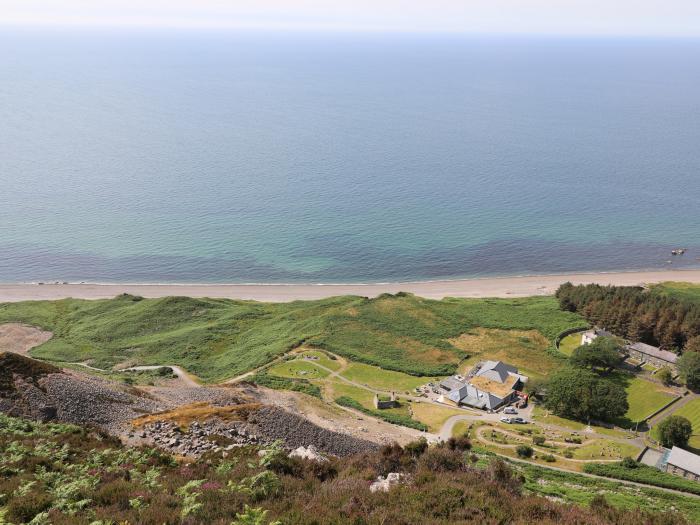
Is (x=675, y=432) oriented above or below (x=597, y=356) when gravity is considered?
below

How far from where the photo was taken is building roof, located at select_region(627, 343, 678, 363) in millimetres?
73444

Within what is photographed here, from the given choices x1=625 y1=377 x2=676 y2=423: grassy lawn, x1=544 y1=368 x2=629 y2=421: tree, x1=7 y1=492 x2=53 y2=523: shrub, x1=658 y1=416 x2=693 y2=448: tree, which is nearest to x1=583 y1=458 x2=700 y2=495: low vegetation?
x1=658 y1=416 x2=693 y2=448: tree

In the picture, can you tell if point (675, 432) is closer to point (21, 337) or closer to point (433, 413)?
point (433, 413)

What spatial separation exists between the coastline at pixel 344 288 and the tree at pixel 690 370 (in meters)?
45.2

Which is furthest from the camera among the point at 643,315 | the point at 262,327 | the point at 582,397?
the point at 262,327

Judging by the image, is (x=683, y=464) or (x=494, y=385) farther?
(x=494, y=385)

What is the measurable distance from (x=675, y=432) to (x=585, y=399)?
8575 mm

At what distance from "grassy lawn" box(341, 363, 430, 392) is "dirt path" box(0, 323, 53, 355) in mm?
49764

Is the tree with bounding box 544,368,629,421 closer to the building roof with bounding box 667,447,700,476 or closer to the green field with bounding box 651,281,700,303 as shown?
the building roof with bounding box 667,447,700,476

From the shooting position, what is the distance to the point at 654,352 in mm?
74938

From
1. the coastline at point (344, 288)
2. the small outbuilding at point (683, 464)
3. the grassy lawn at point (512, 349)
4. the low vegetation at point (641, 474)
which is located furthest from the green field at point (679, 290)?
the low vegetation at point (641, 474)

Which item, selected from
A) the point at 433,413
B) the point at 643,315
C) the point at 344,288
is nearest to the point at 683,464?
the point at 433,413

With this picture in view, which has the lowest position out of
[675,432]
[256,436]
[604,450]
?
[604,450]

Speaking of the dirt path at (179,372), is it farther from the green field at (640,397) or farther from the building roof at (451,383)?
the green field at (640,397)
